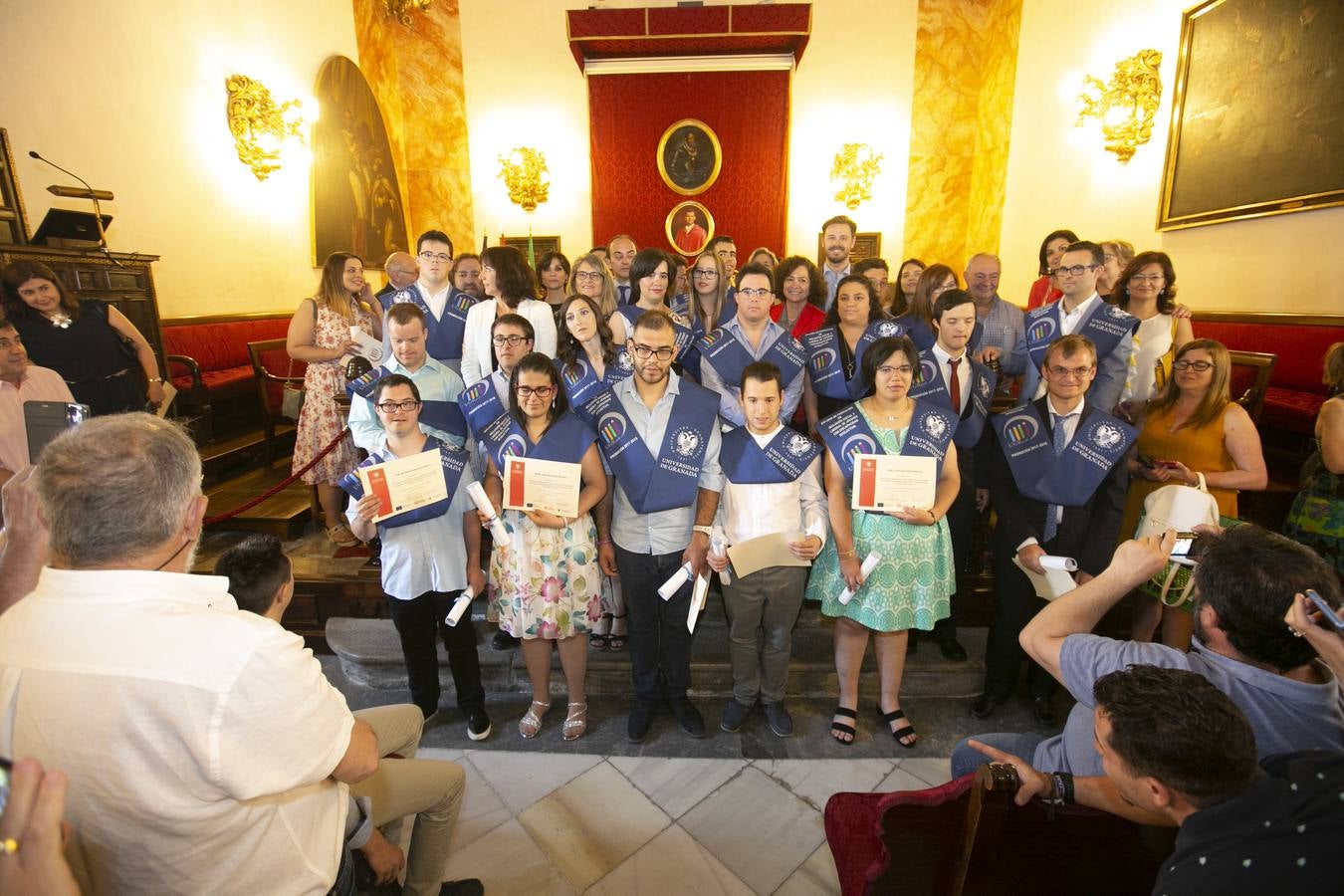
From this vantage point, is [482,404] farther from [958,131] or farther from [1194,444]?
[958,131]

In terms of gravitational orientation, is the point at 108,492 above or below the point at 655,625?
above

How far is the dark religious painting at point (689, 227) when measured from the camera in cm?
977

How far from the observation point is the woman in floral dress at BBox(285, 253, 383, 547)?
3.81 meters

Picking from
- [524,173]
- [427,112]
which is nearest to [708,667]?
Answer: [524,173]

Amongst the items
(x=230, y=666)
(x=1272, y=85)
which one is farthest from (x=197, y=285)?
(x=1272, y=85)

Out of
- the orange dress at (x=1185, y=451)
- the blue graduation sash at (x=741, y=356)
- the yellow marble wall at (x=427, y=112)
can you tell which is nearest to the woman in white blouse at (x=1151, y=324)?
the orange dress at (x=1185, y=451)

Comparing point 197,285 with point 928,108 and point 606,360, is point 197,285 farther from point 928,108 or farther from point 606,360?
point 928,108

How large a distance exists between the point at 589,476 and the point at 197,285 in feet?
19.6

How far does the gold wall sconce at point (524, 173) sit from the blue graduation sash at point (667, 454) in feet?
27.7

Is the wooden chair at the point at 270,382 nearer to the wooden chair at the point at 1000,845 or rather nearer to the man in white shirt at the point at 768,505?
the man in white shirt at the point at 768,505

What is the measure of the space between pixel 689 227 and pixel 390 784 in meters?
9.33

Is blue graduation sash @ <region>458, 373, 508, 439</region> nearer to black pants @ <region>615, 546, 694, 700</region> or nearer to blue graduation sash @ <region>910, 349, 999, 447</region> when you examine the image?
black pants @ <region>615, 546, 694, 700</region>

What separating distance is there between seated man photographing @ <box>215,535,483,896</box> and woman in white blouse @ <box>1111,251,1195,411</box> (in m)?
3.61

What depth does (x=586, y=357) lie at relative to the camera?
Result: 9.64 ft
